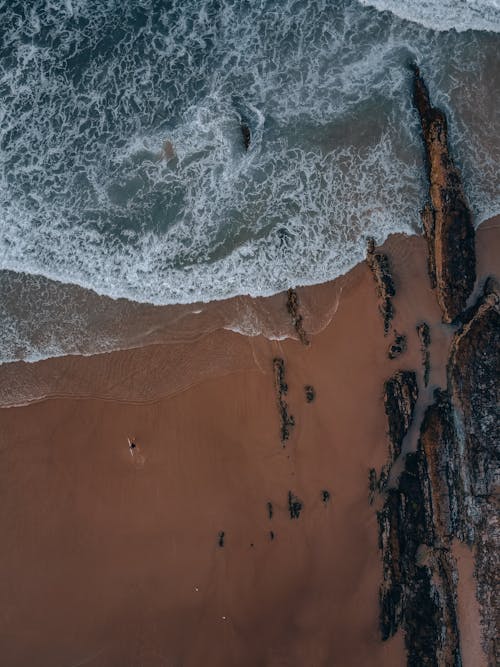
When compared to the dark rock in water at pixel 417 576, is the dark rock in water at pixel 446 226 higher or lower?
higher

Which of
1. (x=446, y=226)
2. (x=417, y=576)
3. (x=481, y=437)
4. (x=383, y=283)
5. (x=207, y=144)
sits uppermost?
(x=207, y=144)

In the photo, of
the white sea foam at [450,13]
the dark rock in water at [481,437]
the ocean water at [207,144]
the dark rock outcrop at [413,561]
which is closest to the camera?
the dark rock outcrop at [413,561]

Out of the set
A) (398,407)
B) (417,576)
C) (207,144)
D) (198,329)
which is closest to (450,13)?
(207,144)

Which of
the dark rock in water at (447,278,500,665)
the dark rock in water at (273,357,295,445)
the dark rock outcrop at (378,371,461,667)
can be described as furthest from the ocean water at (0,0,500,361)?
the dark rock outcrop at (378,371,461,667)

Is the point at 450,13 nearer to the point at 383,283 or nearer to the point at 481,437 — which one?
the point at 383,283

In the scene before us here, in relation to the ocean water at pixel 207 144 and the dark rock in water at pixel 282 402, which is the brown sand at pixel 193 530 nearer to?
the dark rock in water at pixel 282 402

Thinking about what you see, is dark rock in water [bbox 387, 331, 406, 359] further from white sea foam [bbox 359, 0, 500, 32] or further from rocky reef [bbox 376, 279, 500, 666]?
white sea foam [bbox 359, 0, 500, 32]

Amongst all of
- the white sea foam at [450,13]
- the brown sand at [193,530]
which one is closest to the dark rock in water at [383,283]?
the brown sand at [193,530]
